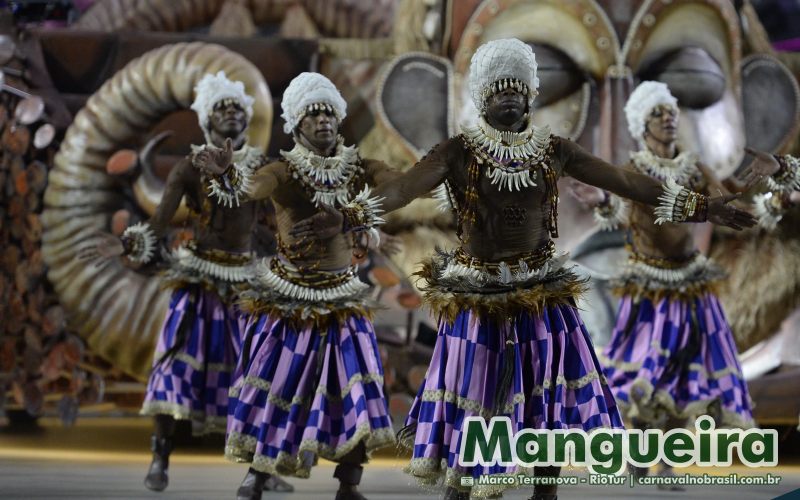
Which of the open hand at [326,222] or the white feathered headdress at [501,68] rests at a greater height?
the white feathered headdress at [501,68]

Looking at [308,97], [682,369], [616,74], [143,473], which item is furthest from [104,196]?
[682,369]

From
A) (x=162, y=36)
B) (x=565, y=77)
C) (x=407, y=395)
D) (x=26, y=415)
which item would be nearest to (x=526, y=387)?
(x=407, y=395)

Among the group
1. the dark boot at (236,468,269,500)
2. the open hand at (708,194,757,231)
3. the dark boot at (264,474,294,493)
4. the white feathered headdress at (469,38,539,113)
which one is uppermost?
the white feathered headdress at (469,38,539,113)

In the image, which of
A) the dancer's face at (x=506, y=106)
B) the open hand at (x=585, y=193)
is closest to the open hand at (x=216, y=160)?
the dancer's face at (x=506, y=106)

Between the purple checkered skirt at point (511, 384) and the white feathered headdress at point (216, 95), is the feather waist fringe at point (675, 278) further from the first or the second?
the white feathered headdress at point (216, 95)

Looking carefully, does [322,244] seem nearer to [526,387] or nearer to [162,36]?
[526,387]

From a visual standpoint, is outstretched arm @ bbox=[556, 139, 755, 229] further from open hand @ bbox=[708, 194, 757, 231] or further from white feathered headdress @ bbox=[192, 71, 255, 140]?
white feathered headdress @ bbox=[192, 71, 255, 140]

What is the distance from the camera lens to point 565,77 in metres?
6.40

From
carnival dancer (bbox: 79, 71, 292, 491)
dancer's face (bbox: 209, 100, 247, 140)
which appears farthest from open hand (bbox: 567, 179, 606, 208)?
dancer's face (bbox: 209, 100, 247, 140)

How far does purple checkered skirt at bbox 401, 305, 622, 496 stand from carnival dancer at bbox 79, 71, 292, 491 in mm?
1528

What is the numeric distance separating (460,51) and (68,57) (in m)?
2.09

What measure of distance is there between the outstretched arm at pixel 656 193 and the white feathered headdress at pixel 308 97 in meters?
0.97

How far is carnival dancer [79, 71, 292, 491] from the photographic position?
486 centimetres

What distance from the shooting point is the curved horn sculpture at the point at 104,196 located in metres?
6.24
